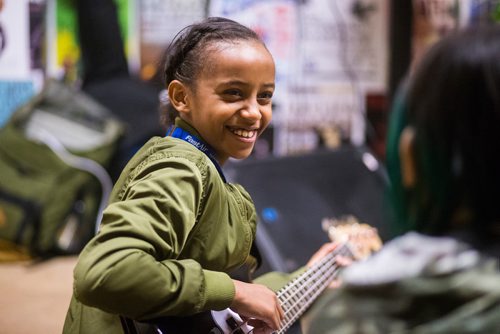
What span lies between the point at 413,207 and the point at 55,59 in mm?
1935

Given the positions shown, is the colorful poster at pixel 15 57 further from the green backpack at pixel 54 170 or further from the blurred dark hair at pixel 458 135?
the blurred dark hair at pixel 458 135

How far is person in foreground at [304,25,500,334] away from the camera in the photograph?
0.60 metres

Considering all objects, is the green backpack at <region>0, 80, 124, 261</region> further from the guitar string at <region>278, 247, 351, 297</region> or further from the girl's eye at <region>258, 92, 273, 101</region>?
the girl's eye at <region>258, 92, 273, 101</region>

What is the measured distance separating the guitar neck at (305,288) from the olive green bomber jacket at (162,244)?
0.15 metres

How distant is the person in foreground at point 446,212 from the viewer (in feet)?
1.97

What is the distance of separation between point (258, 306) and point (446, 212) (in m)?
0.39

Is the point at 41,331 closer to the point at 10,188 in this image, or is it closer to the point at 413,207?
the point at 10,188

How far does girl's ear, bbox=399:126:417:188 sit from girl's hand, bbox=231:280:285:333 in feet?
1.13

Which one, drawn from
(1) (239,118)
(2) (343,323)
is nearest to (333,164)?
(1) (239,118)

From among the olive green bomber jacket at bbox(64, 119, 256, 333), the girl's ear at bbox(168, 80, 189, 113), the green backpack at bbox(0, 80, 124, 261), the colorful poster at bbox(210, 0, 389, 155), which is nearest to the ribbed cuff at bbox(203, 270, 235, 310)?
the olive green bomber jacket at bbox(64, 119, 256, 333)

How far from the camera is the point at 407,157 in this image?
630 millimetres

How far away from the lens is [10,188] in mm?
2186

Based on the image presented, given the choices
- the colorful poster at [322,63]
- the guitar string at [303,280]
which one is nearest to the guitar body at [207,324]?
the guitar string at [303,280]

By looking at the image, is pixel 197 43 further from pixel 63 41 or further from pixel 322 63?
pixel 322 63
